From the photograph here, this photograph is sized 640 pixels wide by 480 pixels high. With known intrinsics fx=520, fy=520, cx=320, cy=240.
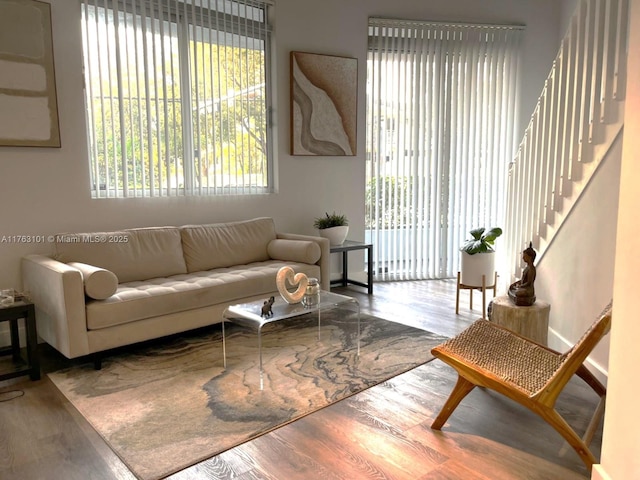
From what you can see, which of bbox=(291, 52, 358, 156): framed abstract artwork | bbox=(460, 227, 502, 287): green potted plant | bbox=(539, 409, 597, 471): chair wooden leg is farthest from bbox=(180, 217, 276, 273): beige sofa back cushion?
bbox=(539, 409, 597, 471): chair wooden leg

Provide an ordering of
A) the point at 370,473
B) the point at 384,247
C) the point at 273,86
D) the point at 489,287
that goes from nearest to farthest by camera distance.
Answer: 1. the point at 370,473
2. the point at 489,287
3. the point at 273,86
4. the point at 384,247

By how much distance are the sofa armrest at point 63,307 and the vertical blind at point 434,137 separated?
316 centimetres

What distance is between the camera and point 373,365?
3156 millimetres

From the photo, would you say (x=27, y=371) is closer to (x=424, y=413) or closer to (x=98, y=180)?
(x=98, y=180)

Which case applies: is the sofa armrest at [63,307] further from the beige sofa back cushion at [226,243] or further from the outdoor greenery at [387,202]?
the outdoor greenery at [387,202]

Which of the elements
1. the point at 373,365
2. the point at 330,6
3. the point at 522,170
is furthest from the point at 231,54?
the point at 373,365

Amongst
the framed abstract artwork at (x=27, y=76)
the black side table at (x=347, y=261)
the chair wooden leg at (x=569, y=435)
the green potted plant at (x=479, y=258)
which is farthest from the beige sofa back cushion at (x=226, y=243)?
the chair wooden leg at (x=569, y=435)

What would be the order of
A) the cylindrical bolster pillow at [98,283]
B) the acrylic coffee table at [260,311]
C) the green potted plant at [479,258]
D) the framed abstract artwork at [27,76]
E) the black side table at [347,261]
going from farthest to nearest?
Result: the black side table at [347,261]
the green potted plant at [479,258]
the framed abstract artwork at [27,76]
the cylindrical bolster pillow at [98,283]
the acrylic coffee table at [260,311]

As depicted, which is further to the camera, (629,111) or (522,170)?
(522,170)

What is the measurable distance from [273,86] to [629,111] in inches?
142

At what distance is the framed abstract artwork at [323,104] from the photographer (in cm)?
491

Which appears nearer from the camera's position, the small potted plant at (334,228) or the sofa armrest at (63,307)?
the sofa armrest at (63,307)

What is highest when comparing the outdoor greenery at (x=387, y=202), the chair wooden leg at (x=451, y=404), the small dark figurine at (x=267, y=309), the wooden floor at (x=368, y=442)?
the outdoor greenery at (x=387, y=202)

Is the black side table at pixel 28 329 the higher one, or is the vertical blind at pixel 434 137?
the vertical blind at pixel 434 137
